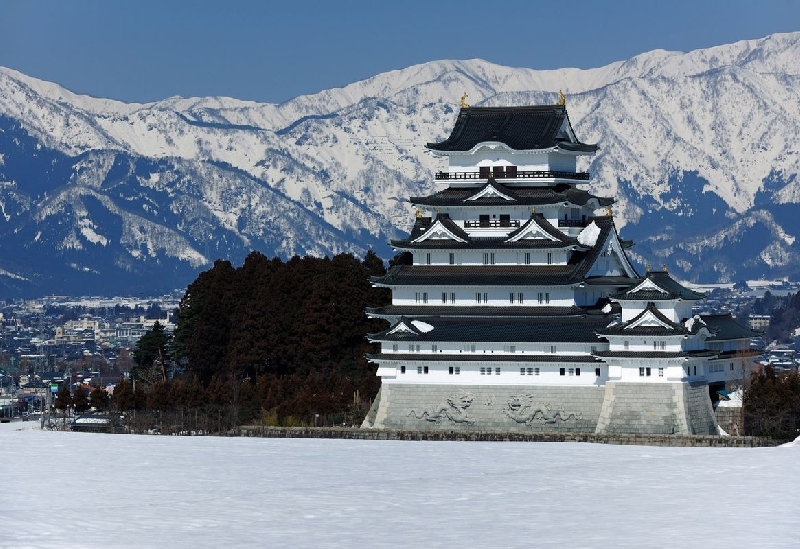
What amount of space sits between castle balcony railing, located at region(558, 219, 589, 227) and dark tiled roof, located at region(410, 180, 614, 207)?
91 cm

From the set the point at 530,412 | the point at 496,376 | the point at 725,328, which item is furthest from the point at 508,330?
the point at 725,328

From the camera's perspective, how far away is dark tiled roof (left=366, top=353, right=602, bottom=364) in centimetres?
8625

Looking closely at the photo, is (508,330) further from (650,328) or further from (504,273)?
(650,328)

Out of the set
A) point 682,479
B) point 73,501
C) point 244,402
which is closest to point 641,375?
point 682,479

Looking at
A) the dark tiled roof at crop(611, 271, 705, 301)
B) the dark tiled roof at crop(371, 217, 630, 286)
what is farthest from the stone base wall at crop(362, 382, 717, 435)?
the dark tiled roof at crop(371, 217, 630, 286)

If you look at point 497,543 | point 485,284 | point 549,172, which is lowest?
point 497,543

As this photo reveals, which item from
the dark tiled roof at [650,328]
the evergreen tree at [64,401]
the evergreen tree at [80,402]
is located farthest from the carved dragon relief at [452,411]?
the evergreen tree at [64,401]

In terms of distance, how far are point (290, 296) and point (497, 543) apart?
45449 millimetres

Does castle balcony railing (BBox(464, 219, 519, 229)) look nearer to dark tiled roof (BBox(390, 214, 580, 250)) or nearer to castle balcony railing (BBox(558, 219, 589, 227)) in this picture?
dark tiled roof (BBox(390, 214, 580, 250))

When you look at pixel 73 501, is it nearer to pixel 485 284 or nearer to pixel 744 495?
pixel 744 495

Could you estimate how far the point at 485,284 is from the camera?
8994 centimetres

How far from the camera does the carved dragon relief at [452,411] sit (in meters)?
88.2

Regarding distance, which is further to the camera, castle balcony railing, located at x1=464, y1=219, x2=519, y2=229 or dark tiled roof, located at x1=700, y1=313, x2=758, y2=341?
castle balcony railing, located at x1=464, y1=219, x2=519, y2=229

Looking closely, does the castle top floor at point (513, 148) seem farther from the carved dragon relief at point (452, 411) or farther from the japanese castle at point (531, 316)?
the carved dragon relief at point (452, 411)
